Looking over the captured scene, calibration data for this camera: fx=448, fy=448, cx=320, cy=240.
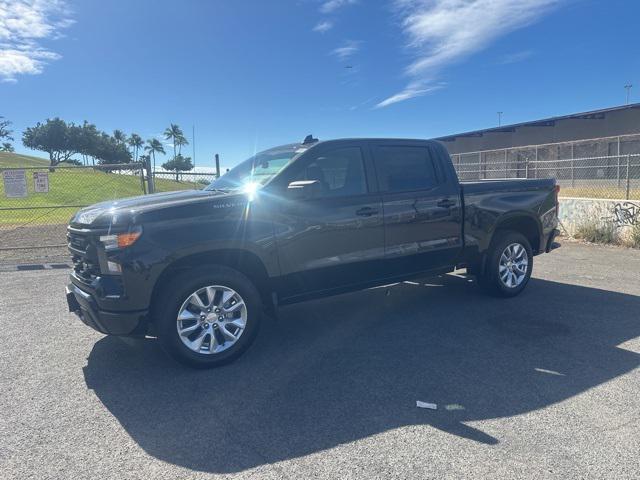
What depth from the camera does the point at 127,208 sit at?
3740 millimetres

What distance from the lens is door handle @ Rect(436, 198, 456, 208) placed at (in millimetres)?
5160

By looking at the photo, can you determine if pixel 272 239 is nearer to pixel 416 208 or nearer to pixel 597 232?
pixel 416 208

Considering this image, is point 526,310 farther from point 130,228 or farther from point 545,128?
point 545,128

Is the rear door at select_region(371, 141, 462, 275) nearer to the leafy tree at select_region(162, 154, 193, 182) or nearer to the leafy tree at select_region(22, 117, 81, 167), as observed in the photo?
the leafy tree at select_region(22, 117, 81, 167)

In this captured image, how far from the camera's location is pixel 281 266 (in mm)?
4164

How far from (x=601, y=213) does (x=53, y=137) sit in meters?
83.2

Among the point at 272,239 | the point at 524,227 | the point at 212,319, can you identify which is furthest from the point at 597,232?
the point at 212,319

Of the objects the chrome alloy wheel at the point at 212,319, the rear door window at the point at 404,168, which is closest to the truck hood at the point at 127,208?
the chrome alloy wheel at the point at 212,319

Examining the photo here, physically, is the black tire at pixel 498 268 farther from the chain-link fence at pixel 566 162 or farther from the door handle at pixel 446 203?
the chain-link fence at pixel 566 162

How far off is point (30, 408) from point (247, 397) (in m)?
1.60

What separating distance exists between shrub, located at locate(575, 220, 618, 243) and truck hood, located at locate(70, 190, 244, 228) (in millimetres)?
Answer: 9322

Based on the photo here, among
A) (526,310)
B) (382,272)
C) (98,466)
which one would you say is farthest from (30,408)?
(526,310)

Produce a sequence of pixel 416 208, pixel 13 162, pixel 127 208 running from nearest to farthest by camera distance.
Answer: pixel 127 208, pixel 416 208, pixel 13 162

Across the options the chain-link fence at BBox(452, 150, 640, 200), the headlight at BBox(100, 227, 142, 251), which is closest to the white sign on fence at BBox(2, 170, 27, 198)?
the headlight at BBox(100, 227, 142, 251)
